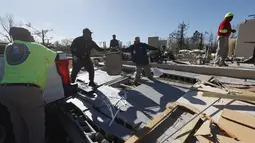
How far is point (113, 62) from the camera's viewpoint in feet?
15.9

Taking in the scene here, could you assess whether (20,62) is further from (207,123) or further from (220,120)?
(220,120)

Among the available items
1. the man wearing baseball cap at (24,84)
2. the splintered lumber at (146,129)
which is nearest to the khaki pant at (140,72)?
the splintered lumber at (146,129)

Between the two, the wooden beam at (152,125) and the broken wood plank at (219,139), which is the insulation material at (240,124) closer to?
the broken wood plank at (219,139)

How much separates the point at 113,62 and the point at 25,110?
125 inches

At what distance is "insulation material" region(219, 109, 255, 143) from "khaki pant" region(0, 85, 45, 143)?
2.26m

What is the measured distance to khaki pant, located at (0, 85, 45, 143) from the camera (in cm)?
181

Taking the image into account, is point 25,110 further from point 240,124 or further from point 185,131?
point 240,124

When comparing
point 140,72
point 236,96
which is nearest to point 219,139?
point 236,96

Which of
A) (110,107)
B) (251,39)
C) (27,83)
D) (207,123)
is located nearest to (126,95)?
(110,107)

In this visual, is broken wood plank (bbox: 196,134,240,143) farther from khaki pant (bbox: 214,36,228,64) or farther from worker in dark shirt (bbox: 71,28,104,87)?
khaki pant (bbox: 214,36,228,64)

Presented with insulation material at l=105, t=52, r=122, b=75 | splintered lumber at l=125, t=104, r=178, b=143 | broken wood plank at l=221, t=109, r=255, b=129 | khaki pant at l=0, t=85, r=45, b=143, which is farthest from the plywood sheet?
insulation material at l=105, t=52, r=122, b=75

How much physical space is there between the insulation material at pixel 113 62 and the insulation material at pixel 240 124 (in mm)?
3222

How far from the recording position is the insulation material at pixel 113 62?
15.6ft

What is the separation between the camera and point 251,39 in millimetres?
10625
